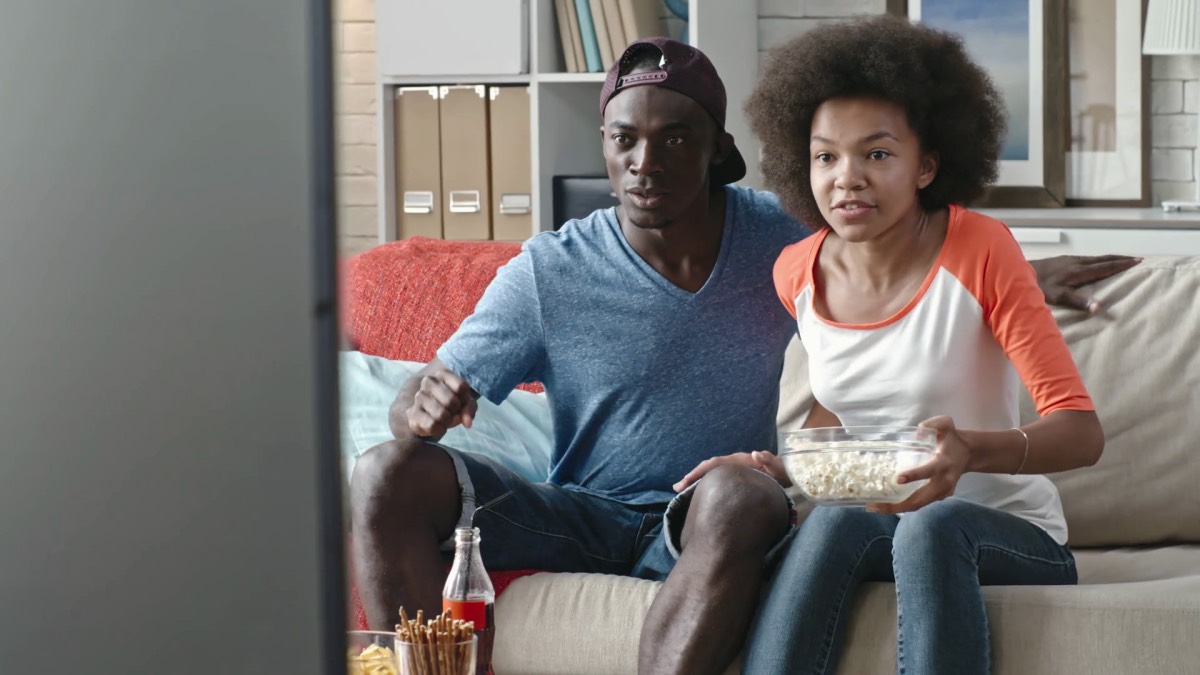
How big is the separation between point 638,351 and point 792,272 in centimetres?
23

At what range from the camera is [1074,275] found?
2.04 meters

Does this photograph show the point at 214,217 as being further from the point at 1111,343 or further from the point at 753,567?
the point at 1111,343

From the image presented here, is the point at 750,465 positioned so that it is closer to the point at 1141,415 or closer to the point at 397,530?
the point at 397,530

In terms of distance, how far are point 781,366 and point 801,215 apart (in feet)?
0.67

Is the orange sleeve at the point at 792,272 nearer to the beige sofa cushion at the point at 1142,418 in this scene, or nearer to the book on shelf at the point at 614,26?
the beige sofa cushion at the point at 1142,418

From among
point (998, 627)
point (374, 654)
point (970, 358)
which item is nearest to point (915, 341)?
point (970, 358)

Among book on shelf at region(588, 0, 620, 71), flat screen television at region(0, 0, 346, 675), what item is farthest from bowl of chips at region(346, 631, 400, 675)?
book on shelf at region(588, 0, 620, 71)

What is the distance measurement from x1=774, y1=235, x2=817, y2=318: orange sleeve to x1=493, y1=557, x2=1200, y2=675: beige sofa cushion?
39cm

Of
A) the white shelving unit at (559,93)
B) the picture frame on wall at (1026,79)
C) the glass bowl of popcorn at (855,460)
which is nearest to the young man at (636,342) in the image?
the glass bowl of popcorn at (855,460)

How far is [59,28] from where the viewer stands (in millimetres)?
312

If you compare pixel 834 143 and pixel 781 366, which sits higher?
pixel 834 143

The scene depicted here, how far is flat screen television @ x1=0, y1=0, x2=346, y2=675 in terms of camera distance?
0.30 metres

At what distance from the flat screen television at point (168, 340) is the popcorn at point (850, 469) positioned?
1.22 metres

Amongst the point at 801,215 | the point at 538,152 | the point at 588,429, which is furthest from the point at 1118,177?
the point at 588,429
